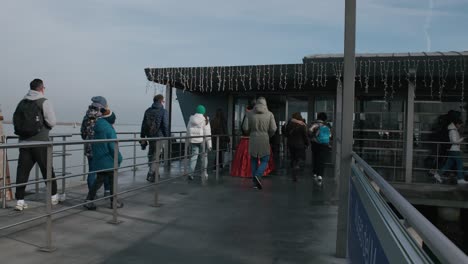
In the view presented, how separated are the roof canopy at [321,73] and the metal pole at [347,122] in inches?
246

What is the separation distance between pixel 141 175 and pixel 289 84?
522cm

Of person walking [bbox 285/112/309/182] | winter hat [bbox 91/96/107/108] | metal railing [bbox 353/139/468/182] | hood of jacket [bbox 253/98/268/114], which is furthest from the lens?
metal railing [bbox 353/139/468/182]

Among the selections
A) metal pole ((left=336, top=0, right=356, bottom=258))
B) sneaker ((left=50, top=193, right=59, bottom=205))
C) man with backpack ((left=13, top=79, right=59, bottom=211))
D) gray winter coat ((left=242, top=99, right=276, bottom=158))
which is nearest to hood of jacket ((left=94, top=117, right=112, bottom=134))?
man with backpack ((left=13, top=79, right=59, bottom=211))

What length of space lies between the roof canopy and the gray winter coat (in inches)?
108

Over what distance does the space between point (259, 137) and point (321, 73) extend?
3.21 meters

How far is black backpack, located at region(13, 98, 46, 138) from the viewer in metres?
5.18

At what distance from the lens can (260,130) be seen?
25.5ft

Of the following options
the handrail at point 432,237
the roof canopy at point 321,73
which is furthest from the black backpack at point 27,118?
the roof canopy at point 321,73

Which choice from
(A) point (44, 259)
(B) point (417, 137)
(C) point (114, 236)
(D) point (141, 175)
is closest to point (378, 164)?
(B) point (417, 137)

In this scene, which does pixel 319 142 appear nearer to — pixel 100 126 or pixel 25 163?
pixel 100 126

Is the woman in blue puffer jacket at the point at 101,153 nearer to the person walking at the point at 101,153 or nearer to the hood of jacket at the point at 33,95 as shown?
the person walking at the point at 101,153

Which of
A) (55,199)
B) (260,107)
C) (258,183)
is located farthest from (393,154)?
(55,199)

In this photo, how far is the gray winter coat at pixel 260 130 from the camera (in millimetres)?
7727

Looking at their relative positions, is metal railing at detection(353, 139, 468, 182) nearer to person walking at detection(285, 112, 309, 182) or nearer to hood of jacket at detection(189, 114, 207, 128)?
person walking at detection(285, 112, 309, 182)
